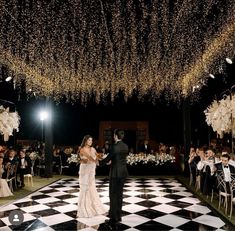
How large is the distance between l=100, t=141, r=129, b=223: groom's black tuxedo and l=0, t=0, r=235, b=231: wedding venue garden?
0.02m

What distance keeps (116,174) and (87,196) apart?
2.79 feet

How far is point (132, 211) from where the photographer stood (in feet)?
19.2

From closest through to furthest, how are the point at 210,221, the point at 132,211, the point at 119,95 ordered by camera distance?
the point at 210,221, the point at 132,211, the point at 119,95

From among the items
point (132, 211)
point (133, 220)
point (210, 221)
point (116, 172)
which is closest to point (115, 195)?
point (116, 172)

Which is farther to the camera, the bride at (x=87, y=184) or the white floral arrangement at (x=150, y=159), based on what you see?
the white floral arrangement at (x=150, y=159)

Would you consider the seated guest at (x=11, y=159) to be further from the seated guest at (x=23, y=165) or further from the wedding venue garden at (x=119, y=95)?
the seated guest at (x=23, y=165)

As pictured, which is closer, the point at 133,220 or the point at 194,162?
the point at 133,220

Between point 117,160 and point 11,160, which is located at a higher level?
point 117,160

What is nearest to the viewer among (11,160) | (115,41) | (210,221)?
(210,221)

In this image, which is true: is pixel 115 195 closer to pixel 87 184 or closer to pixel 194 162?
pixel 87 184

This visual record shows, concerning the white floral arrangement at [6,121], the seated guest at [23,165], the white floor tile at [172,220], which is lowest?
the white floor tile at [172,220]

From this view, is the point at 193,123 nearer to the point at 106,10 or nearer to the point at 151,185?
the point at 151,185

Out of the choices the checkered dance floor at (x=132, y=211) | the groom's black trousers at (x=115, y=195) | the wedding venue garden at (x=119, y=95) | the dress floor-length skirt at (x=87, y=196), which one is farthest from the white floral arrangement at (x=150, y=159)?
the groom's black trousers at (x=115, y=195)

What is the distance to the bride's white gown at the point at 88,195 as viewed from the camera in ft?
17.8
